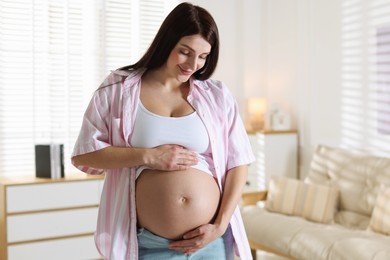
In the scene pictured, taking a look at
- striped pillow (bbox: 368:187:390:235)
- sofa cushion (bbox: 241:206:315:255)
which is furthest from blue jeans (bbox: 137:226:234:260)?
striped pillow (bbox: 368:187:390:235)

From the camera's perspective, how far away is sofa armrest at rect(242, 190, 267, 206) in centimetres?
418

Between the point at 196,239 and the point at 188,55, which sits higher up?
the point at 188,55

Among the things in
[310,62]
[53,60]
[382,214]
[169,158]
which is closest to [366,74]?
[310,62]

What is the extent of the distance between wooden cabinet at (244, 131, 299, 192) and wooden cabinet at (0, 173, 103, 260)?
51.8 inches

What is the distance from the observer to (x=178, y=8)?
166 centimetres

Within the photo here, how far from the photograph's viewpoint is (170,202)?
5.49 ft

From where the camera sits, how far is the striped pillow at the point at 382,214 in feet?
10.8

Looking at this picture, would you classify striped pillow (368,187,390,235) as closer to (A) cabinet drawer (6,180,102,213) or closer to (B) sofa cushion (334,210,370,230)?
(B) sofa cushion (334,210,370,230)

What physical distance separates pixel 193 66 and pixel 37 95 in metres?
2.92

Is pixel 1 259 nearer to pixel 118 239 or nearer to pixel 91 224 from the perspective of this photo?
pixel 91 224

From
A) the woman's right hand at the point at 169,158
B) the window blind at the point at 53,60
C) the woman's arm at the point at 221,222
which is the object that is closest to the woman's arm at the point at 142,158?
the woman's right hand at the point at 169,158

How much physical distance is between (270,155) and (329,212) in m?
0.99

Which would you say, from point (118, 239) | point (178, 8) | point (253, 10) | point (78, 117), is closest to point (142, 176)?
point (118, 239)

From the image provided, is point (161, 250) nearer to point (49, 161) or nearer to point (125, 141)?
point (125, 141)
